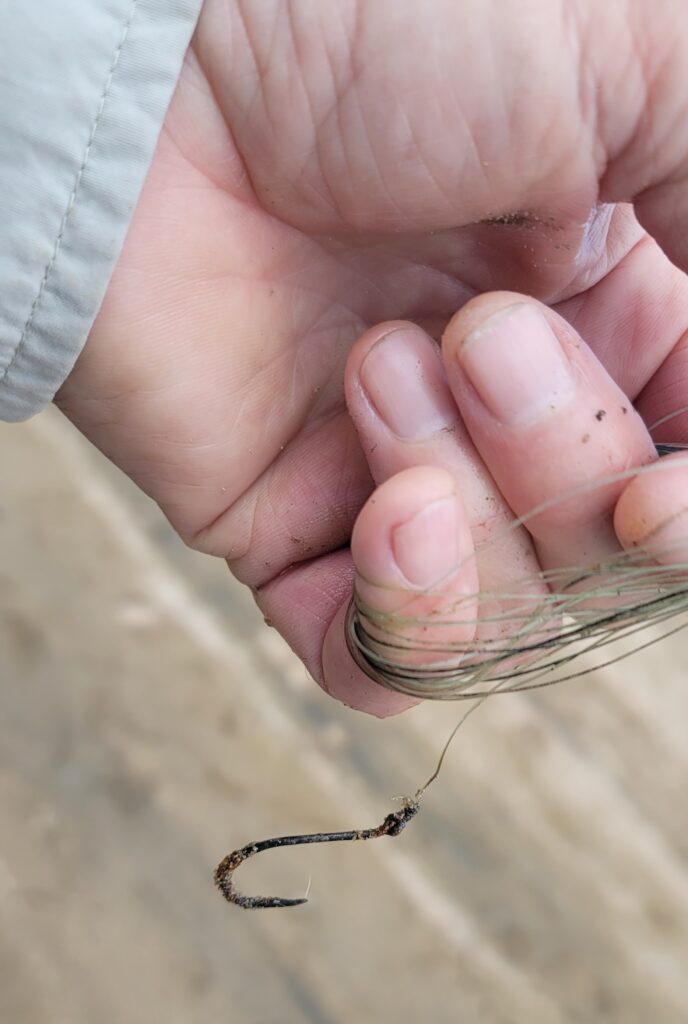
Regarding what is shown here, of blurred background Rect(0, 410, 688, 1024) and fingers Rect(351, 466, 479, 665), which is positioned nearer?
fingers Rect(351, 466, 479, 665)

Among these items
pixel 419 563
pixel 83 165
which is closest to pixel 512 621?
pixel 419 563

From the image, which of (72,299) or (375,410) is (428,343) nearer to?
(375,410)

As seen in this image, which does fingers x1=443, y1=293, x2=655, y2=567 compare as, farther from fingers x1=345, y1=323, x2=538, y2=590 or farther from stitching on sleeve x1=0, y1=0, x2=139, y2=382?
stitching on sleeve x1=0, y1=0, x2=139, y2=382

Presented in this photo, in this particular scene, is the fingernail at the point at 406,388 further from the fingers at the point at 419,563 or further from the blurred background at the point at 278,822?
the blurred background at the point at 278,822

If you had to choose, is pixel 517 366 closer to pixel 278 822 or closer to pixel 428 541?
pixel 428 541

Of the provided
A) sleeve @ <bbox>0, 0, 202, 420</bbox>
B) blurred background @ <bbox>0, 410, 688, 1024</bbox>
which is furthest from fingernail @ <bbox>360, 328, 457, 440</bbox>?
blurred background @ <bbox>0, 410, 688, 1024</bbox>

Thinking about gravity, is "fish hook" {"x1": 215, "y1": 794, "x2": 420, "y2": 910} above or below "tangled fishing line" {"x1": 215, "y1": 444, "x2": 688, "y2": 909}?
below

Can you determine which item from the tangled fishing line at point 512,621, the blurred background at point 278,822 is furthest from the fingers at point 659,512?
the blurred background at point 278,822
